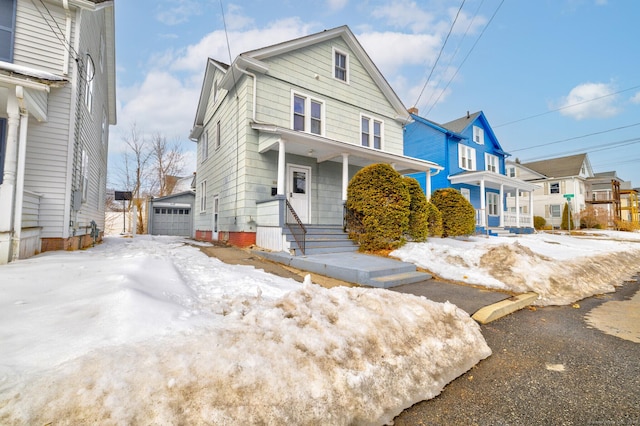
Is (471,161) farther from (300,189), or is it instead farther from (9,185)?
(9,185)

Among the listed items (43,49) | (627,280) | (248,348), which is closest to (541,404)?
(248,348)

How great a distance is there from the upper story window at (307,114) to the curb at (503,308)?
8374 millimetres

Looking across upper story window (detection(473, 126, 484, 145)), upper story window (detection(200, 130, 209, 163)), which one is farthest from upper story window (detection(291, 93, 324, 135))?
upper story window (detection(473, 126, 484, 145))

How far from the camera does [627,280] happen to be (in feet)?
21.2

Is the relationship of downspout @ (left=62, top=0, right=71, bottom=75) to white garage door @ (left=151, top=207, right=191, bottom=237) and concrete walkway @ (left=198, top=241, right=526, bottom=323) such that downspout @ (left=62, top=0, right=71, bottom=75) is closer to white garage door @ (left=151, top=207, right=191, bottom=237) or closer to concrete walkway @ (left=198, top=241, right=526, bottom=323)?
concrete walkway @ (left=198, top=241, right=526, bottom=323)

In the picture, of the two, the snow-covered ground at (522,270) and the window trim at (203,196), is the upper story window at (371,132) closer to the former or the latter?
the snow-covered ground at (522,270)

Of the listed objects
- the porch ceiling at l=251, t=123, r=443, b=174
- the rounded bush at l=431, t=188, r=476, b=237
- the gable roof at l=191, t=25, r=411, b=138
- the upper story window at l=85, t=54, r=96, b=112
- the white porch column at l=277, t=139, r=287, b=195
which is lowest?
the rounded bush at l=431, t=188, r=476, b=237

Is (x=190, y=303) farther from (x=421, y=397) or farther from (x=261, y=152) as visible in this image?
(x=261, y=152)

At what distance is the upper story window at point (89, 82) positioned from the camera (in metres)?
7.44

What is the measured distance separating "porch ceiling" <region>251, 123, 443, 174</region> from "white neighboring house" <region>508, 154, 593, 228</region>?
25.1 meters

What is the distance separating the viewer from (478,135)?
65.9 feet

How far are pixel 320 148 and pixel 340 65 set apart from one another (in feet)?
16.4

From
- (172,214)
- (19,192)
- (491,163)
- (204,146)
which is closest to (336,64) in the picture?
(204,146)

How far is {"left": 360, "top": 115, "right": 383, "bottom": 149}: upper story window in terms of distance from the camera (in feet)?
40.2
